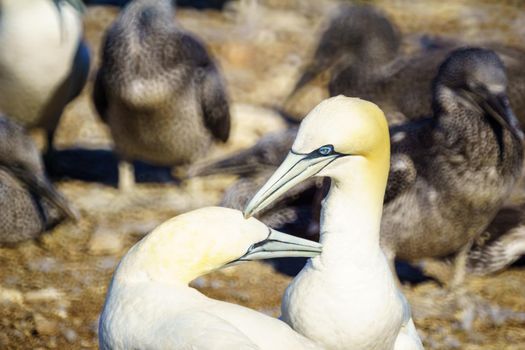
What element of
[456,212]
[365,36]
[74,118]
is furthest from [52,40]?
[456,212]

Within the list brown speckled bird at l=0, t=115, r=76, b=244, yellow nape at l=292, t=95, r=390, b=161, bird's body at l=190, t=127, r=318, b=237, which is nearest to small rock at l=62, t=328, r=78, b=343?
brown speckled bird at l=0, t=115, r=76, b=244

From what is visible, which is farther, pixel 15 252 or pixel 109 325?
pixel 15 252

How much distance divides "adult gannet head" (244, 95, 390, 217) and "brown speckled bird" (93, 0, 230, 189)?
329 centimetres

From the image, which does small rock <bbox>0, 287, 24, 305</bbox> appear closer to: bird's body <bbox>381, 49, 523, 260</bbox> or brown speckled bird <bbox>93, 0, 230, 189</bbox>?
brown speckled bird <bbox>93, 0, 230, 189</bbox>

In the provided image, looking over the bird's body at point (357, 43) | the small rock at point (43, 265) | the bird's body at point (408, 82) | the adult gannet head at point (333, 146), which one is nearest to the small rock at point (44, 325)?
the small rock at point (43, 265)

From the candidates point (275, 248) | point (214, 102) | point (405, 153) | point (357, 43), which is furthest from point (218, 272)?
point (357, 43)

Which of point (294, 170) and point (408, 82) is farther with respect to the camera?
point (408, 82)

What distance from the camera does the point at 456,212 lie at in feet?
20.9

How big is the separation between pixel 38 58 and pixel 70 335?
9.24 ft

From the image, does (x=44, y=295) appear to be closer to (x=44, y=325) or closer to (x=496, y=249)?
(x=44, y=325)

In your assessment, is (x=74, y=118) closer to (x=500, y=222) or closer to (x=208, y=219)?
(x=500, y=222)

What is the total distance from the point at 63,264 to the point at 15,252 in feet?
1.16

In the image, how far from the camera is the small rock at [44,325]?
19.7ft

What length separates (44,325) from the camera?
6051 mm
